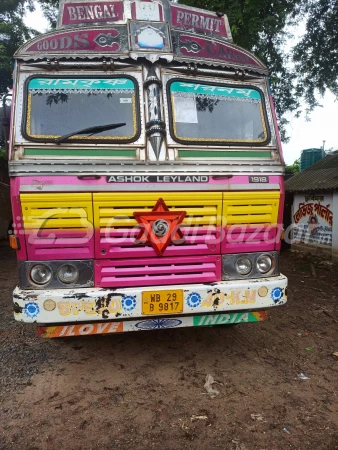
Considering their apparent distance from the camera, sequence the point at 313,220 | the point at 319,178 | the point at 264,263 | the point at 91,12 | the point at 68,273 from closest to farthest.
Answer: the point at 68,273, the point at 264,263, the point at 91,12, the point at 313,220, the point at 319,178

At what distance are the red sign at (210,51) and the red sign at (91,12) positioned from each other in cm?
73

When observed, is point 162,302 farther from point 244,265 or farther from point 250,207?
point 250,207

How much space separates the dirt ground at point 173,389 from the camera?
2.67 m

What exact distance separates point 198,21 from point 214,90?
103cm

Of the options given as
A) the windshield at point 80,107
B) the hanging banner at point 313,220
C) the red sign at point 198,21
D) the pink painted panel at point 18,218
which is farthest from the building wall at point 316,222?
the pink painted panel at point 18,218

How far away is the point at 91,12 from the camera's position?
3.88 m

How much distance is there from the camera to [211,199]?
129 inches

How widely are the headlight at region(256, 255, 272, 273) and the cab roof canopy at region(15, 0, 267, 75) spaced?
1.81 metres

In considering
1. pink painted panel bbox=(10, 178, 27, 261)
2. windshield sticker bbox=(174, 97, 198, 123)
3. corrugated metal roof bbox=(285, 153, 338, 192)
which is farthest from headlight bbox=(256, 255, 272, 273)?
corrugated metal roof bbox=(285, 153, 338, 192)

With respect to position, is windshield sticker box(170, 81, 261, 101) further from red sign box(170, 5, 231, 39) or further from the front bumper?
the front bumper

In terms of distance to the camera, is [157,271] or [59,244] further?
[157,271]

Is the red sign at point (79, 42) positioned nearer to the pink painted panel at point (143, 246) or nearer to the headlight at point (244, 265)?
the pink painted panel at point (143, 246)

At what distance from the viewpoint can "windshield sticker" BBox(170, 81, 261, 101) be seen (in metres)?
3.54

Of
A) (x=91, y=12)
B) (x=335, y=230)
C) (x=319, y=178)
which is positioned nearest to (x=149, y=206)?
(x=91, y=12)
